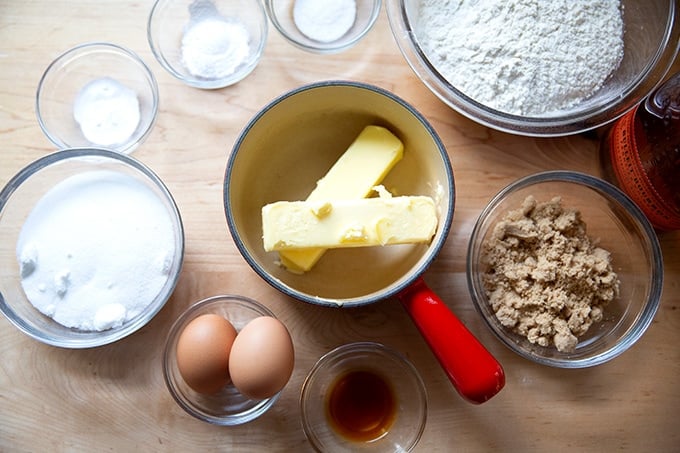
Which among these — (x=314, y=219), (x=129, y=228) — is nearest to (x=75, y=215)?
(x=129, y=228)

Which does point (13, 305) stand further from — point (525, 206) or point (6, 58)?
point (525, 206)

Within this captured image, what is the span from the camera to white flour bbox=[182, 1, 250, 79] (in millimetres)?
1221

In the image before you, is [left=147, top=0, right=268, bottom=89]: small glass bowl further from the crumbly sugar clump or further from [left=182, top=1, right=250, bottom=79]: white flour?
the crumbly sugar clump

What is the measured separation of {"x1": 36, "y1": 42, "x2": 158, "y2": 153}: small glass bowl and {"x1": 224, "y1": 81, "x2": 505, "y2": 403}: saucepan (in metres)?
0.27

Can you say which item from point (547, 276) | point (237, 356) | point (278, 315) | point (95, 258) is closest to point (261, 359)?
point (237, 356)

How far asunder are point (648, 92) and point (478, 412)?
68 centimetres

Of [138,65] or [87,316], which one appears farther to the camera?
[138,65]

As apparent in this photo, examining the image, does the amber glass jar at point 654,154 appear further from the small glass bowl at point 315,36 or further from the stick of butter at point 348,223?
the small glass bowl at point 315,36

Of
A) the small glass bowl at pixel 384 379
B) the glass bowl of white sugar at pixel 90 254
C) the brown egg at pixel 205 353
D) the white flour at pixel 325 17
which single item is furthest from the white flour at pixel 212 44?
the small glass bowl at pixel 384 379

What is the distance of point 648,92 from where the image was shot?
112 centimetres

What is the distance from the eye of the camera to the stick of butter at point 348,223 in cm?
103

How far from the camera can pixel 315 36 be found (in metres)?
1.24

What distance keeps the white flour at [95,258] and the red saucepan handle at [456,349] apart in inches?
18.5

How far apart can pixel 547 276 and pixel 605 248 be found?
187mm
